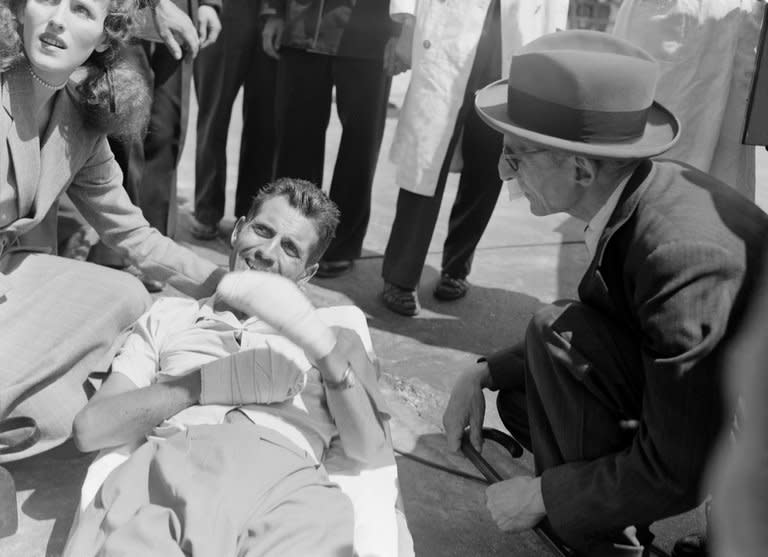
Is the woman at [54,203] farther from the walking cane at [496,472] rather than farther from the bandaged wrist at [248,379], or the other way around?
the walking cane at [496,472]

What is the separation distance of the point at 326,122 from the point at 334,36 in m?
0.42

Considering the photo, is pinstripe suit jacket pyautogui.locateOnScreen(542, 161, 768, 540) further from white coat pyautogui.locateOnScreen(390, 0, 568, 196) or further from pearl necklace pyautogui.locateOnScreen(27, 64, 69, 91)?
white coat pyautogui.locateOnScreen(390, 0, 568, 196)

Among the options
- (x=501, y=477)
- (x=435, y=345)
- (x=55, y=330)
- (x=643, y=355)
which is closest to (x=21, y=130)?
(x=55, y=330)

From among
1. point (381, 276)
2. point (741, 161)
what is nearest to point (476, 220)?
point (381, 276)

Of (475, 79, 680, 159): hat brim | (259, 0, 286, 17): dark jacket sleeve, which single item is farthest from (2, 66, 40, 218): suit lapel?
(259, 0, 286, 17): dark jacket sleeve

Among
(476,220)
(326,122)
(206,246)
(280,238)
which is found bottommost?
(206,246)

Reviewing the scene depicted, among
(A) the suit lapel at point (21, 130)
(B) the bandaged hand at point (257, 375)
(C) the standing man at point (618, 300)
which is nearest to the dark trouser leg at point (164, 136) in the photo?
(A) the suit lapel at point (21, 130)

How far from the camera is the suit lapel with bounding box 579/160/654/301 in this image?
7.47 ft

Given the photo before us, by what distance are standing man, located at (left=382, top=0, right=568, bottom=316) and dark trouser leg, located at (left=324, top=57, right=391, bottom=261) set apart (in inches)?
7.2

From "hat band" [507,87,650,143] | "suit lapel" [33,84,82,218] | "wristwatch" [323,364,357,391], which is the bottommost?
"wristwatch" [323,364,357,391]

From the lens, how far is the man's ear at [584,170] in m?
2.34

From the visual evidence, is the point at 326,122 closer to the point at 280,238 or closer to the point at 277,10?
the point at 277,10

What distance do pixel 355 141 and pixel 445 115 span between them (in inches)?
21.8

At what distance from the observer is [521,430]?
9.12ft
